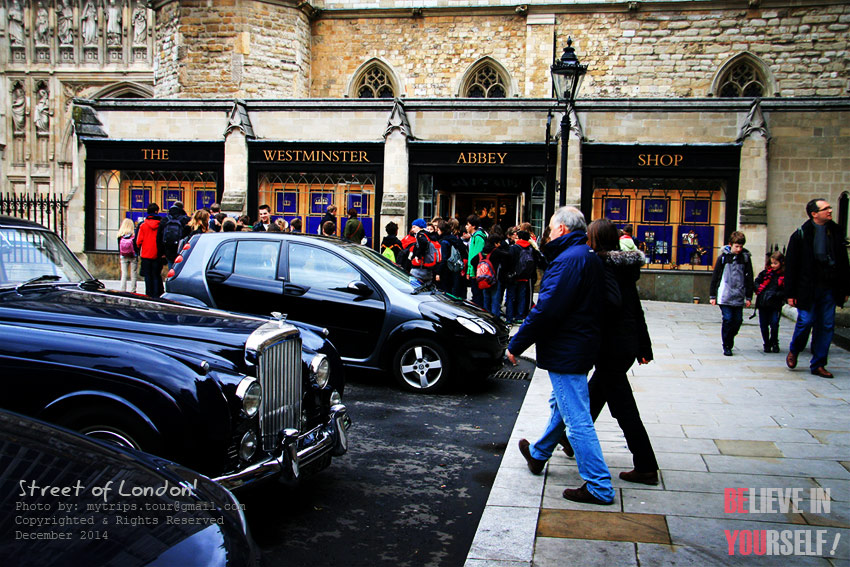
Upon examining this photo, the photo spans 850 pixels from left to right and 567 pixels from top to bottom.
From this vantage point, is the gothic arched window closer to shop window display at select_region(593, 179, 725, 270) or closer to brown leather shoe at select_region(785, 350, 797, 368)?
shop window display at select_region(593, 179, 725, 270)

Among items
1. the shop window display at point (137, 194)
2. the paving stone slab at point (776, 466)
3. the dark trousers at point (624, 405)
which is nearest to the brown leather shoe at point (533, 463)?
the dark trousers at point (624, 405)

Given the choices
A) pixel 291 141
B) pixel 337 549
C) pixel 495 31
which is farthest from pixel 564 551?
pixel 495 31

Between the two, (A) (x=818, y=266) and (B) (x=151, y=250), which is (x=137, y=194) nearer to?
(B) (x=151, y=250)

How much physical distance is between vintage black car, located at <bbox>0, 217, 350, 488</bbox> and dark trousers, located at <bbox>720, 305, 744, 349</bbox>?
722 cm

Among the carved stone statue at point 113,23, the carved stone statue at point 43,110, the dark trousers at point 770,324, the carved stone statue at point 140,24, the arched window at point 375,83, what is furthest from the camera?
the carved stone statue at point 43,110

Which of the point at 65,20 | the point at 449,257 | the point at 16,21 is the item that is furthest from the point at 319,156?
the point at 16,21

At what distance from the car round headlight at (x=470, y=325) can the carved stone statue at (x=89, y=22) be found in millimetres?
29641

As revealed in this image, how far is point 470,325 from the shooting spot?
25.5 ft

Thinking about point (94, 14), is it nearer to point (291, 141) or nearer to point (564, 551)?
point (291, 141)

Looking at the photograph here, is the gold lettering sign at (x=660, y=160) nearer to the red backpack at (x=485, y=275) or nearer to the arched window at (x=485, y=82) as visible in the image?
the red backpack at (x=485, y=275)

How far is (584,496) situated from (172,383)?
2572 millimetres

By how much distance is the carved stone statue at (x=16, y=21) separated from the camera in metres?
31.6

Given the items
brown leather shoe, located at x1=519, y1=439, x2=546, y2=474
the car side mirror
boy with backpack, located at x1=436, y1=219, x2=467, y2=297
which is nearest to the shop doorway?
boy with backpack, located at x1=436, y1=219, x2=467, y2=297

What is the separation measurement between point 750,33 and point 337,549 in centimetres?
2413
